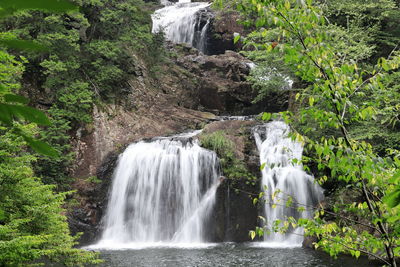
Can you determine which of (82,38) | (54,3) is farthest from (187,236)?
(54,3)

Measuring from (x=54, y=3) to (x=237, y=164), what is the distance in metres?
14.7

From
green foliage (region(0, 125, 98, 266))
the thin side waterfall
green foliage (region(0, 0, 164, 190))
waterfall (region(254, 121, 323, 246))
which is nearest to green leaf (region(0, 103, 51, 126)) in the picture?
green foliage (region(0, 125, 98, 266))

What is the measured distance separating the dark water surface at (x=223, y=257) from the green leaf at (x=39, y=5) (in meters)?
9.70

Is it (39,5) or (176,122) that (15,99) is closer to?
(39,5)

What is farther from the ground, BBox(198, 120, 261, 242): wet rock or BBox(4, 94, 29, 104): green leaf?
BBox(4, 94, 29, 104): green leaf

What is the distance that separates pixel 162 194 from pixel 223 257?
201 inches

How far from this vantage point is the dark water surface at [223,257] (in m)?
9.61

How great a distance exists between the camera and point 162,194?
14.8 meters

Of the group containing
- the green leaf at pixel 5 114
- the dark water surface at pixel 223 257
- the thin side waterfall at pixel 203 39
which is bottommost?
the dark water surface at pixel 223 257

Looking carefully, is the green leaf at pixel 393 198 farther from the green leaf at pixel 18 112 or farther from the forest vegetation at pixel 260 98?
the green leaf at pixel 18 112

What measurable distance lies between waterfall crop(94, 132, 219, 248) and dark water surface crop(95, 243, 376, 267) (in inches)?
78.0

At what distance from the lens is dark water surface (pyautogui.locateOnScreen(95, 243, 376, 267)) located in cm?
Answer: 961

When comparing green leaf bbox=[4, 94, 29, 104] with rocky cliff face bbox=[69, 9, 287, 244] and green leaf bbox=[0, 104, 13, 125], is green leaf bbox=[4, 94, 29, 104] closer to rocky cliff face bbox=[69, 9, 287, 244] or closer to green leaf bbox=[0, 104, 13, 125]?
green leaf bbox=[0, 104, 13, 125]

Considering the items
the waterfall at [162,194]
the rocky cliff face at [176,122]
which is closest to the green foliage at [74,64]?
the rocky cliff face at [176,122]
